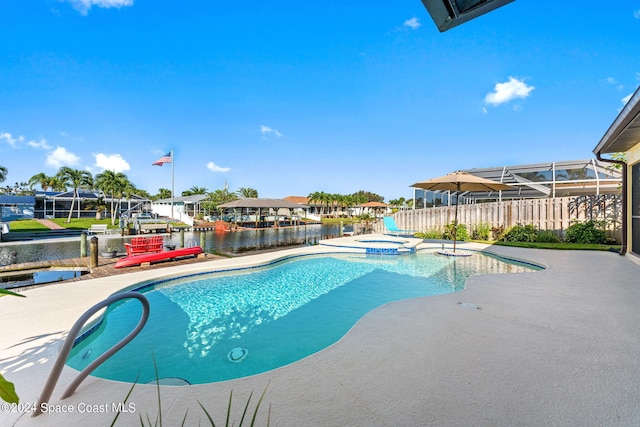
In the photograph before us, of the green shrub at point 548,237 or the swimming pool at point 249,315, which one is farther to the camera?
the green shrub at point 548,237

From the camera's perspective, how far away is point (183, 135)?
27672 millimetres

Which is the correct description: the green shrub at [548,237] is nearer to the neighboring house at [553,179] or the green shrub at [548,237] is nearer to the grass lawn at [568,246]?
the grass lawn at [568,246]

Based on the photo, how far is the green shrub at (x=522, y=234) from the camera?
39.7 feet

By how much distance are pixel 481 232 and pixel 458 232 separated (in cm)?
102

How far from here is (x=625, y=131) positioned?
6.10m

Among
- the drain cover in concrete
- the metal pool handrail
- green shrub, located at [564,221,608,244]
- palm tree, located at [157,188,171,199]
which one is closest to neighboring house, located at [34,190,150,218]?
palm tree, located at [157,188,171,199]

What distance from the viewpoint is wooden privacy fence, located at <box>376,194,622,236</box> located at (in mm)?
10812

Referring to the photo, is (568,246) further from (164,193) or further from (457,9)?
(164,193)

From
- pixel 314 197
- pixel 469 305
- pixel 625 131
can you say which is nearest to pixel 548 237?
pixel 625 131

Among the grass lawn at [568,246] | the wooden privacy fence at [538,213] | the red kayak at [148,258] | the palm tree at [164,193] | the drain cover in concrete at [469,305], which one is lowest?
the drain cover in concrete at [469,305]

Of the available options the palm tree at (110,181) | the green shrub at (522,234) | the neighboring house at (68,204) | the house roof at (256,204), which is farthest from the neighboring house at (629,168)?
the neighboring house at (68,204)

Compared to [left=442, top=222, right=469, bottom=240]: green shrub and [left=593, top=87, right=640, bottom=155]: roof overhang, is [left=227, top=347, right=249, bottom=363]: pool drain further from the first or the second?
[left=442, top=222, right=469, bottom=240]: green shrub

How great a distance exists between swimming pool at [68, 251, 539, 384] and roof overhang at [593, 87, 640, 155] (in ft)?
11.7

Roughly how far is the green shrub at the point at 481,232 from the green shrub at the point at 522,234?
84 cm
